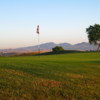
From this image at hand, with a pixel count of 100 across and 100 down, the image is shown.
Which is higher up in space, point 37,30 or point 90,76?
point 37,30

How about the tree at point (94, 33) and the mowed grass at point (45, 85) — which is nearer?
the mowed grass at point (45, 85)

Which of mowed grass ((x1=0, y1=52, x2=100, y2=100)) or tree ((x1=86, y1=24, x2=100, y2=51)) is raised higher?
tree ((x1=86, y1=24, x2=100, y2=51))

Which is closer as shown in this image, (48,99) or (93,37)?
(48,99)

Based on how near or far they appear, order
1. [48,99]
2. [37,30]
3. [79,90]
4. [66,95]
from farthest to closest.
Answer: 1. [37,30]
2. [79,90]
3. [66,95]
4. [48,99]

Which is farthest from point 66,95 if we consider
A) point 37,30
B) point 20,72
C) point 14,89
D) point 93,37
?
point 93,37

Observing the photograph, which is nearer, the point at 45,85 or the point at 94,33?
the point at 45,85

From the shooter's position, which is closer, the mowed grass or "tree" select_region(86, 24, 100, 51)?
the mowed grass

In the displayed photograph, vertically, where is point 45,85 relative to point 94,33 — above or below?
below

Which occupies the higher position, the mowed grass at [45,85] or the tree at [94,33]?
the tree at [94,33]

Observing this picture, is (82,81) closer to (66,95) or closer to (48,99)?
(66,95)

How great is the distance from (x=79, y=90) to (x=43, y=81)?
88.3 inches

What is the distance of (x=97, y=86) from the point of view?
17094mm

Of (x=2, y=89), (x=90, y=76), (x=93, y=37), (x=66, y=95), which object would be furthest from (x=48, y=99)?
(x=93, y=37)

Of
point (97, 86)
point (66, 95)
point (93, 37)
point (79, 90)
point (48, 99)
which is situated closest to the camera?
point (48, 99)
